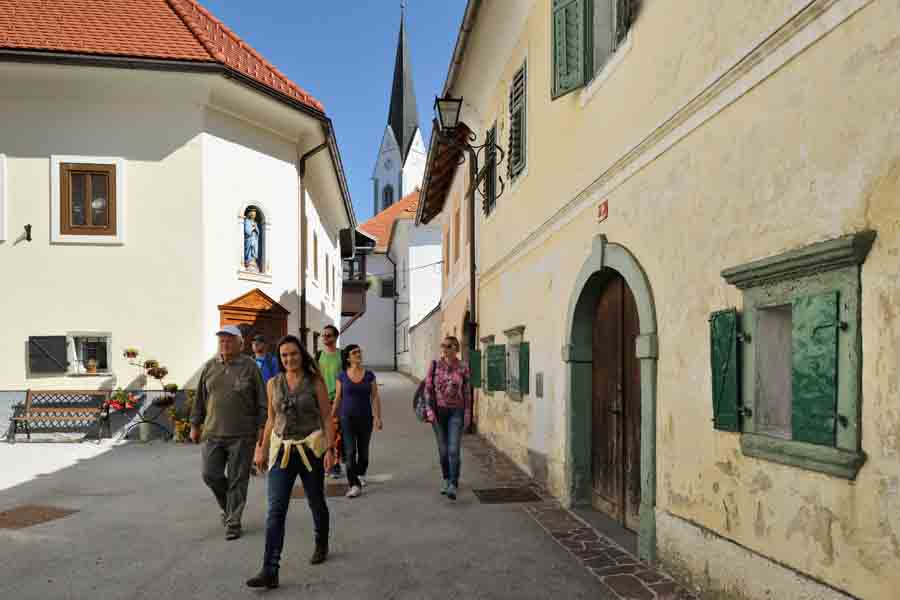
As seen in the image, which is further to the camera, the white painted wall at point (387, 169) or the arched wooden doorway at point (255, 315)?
the white painted wall at point (387, 169)

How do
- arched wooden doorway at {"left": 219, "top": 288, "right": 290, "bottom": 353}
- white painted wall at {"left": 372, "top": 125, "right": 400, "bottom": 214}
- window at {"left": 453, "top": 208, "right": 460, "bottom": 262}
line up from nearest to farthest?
arched wooden doorway at {"left": 219, "top": 288, "right": 290, "bottom": 353} < window at {"left": 453, "top": 208, "right": 460, "bottom": 262} < white painted wall at {"left": 372, "top": 125, "right": 400, "bottom": 214}

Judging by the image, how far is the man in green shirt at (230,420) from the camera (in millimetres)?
5539

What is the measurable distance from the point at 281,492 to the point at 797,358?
318 cm

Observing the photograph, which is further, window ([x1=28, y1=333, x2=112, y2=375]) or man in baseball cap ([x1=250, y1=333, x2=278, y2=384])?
window ([x1=28, y1=333, x2=112, y2=375])

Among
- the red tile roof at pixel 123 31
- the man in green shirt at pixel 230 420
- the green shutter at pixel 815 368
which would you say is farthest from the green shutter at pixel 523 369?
the red tile roof at pixel 123 31

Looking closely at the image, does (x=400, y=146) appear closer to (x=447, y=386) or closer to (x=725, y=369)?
(x=447, y=386)

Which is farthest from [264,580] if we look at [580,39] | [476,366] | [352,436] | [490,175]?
[490,175]

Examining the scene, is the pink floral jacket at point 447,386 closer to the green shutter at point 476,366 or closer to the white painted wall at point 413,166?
the green shutter at point 476,366

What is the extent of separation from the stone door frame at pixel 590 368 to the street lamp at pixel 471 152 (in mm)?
4309

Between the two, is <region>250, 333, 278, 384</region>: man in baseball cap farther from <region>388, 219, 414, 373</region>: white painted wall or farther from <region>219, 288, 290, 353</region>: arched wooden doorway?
<region>388, 219, 414, 373</region>: white painted wall

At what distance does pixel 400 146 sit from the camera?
64.2 meters

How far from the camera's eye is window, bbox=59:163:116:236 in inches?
463

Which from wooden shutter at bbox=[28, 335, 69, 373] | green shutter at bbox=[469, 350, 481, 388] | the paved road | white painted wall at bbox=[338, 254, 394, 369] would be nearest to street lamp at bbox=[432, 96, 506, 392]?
green shutter at bbox=[469, 350, 481, 388]

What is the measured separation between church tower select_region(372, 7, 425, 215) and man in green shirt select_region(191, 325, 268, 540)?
5608cm
